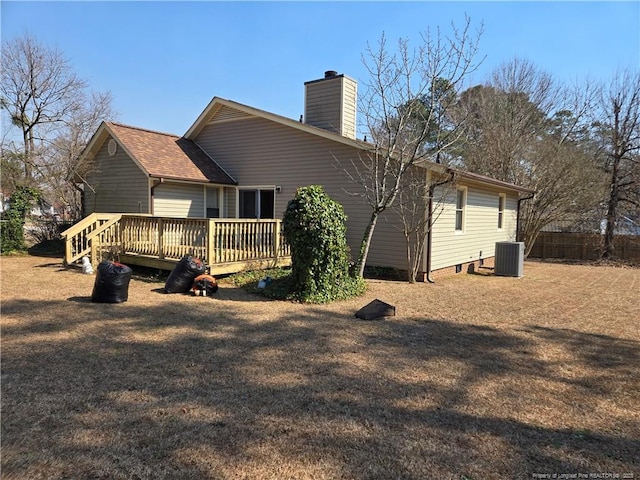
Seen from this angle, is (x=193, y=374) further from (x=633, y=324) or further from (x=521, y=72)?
(x=521, y=72)

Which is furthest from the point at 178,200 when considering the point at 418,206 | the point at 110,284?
the point at 418,206

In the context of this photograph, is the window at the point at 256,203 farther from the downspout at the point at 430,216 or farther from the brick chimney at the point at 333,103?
the downspout at the point at 430,216

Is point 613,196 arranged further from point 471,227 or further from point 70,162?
point 70,162

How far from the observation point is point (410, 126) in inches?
423

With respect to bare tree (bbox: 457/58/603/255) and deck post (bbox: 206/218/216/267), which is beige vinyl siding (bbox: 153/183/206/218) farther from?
bare tree (bbox: 457/58/603/255)

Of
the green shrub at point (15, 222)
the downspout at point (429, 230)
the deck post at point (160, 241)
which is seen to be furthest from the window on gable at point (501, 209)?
the green shrub at point (15, 222)

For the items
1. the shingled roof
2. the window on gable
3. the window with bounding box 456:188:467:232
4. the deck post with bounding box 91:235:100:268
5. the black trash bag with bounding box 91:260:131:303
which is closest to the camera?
the black trash bag with bounding box 91:260:131:303

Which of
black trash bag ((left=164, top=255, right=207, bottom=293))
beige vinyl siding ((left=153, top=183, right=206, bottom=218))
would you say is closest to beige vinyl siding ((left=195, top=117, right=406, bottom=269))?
beige vinyl siding ((left=153, top=183, right=206, bottom=218))

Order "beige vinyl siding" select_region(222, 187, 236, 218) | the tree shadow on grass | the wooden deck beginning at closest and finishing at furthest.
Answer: the tree shadow on grass
the wooden deck
"beige vinyl siding" select_region(222, 187, 236, 218)

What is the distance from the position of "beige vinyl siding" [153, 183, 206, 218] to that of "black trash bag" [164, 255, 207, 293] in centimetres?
472

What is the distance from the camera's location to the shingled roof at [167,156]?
491 inches

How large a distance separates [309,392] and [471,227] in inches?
419

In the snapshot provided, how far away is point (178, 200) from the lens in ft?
42.8

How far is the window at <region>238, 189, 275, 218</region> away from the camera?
43.9 ft
